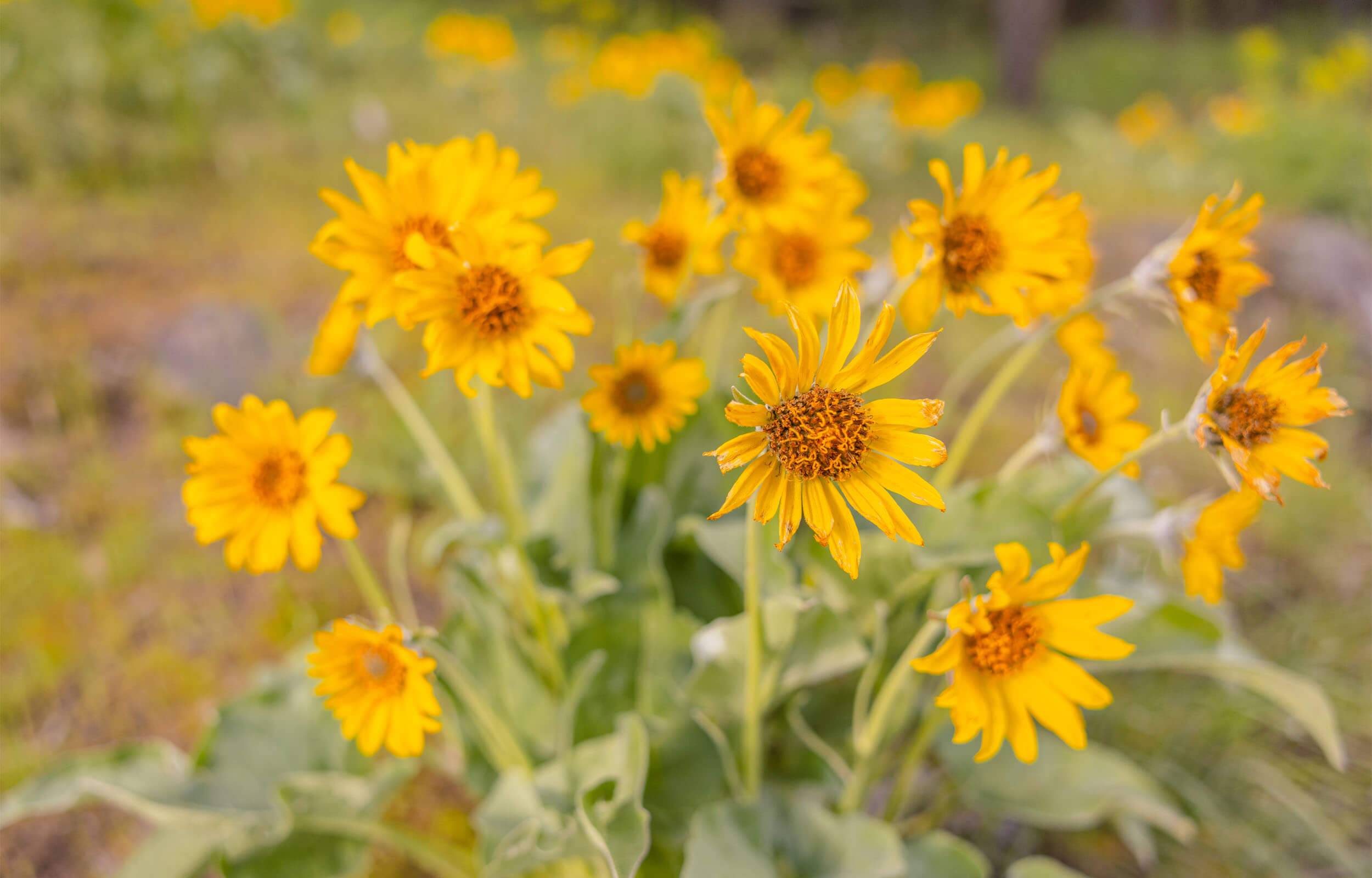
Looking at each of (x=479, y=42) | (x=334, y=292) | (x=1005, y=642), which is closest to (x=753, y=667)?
(x=1005, y=642)

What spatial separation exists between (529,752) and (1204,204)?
3.95 feet

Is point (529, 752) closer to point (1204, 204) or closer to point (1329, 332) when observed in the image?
point (1204, 204)

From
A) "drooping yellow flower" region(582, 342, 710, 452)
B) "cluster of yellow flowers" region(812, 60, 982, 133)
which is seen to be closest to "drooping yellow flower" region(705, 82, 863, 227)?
"drooping yellow flower" region(582, 342, 710, 452)

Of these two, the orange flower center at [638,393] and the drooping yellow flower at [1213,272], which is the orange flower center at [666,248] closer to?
the orange flower center at [638,393]

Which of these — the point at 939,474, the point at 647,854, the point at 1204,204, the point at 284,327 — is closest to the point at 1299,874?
the point at 939,474

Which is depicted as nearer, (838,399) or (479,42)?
(838,399)

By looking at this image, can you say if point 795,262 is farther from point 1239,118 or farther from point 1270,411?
point 1239,118

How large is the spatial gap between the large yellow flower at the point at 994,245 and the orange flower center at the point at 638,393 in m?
0.34

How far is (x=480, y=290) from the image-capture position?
93 cm

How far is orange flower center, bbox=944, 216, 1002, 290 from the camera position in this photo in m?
1.03

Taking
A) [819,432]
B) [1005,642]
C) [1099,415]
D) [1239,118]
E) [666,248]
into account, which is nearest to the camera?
[819,432]

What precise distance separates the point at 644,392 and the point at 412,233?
0.36 m

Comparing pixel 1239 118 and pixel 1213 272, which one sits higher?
pixel 1213 272

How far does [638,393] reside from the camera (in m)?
1.18
